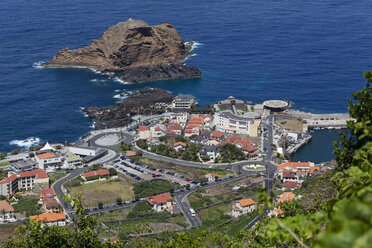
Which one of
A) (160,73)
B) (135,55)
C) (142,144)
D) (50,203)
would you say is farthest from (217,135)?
(135,55)

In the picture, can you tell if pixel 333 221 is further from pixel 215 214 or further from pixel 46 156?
pixel 46 156

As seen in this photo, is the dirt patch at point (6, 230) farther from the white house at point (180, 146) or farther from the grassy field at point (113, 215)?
the white house at point (180, 146)

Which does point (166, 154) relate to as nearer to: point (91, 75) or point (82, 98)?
point (82, 98)

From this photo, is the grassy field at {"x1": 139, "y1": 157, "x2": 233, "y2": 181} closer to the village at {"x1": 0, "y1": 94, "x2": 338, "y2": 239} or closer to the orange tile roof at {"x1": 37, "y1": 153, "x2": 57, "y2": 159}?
the village at {"x1": 0, "y1": 94, "x2": 338, "y2": 239}

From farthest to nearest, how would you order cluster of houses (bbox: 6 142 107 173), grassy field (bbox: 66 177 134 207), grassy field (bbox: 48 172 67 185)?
cluster of houses (bbox: 6 142 107 173) < grassy field (bbox: 48 172 67 185) < grassy field (bbox: 66 177 134 207)

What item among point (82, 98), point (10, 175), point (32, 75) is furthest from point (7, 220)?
point (32, 75)

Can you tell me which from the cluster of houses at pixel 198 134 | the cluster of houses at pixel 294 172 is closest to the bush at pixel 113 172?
the cluster of houses at pixel 198 134

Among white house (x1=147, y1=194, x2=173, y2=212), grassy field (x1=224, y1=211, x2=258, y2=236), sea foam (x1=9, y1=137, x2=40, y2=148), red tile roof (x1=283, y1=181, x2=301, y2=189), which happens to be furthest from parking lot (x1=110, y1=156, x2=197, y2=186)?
sea foam (x1=9, y1=137, x2=40, y2=148)
